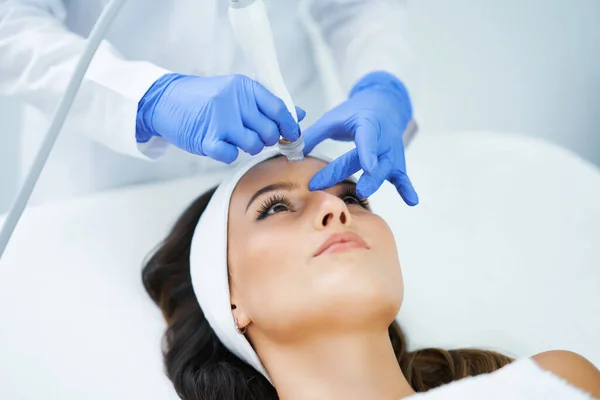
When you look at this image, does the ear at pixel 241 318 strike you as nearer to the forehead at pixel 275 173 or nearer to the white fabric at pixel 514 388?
the forehead at pixel 275 173

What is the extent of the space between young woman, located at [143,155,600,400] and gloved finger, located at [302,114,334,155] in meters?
0.04

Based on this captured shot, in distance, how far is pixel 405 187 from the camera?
4.07ft

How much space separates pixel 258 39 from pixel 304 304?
41 cm

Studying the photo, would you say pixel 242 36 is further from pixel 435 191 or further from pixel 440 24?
pixel 440 24

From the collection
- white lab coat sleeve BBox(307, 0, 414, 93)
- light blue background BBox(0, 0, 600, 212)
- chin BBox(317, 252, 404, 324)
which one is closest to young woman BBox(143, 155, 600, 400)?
chin BBox(317, 252, 404, 324)

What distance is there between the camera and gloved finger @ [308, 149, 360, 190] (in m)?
1.13

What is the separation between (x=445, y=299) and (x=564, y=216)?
37 centimetres

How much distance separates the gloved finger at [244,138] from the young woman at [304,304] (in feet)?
0.35

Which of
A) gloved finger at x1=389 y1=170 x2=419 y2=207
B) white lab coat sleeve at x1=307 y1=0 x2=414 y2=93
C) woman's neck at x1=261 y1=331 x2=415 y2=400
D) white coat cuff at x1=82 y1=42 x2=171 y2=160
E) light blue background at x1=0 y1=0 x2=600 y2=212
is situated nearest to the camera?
woman's neck at x1=261 y1=331 x2=415 y2=400

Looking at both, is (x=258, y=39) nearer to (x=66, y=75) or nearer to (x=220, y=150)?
(x=220, y=150)

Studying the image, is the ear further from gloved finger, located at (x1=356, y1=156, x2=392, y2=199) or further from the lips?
gloved finger, located at (x1=356, y1=156, x2=392, y2=199)

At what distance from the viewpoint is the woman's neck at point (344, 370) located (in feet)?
3.38

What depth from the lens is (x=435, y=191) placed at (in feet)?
5.35

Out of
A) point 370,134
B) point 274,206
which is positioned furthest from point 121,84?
point 370,134
